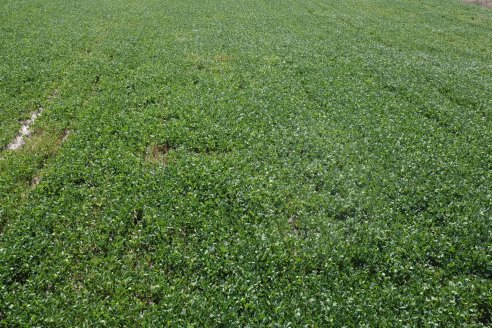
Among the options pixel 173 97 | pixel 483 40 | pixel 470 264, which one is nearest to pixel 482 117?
pixel 470 264

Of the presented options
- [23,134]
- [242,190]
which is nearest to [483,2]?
[242,190]

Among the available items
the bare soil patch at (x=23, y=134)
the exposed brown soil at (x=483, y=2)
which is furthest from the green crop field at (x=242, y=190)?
the exposed brown soil at (x=483, y=2)

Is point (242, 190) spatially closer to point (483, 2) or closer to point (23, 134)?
point (23, 134)

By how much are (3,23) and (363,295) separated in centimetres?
2824

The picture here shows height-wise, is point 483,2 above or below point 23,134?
above

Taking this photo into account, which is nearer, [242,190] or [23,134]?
[242,190]

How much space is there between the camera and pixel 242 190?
9.16 m

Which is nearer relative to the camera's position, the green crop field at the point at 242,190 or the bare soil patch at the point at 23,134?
the green crop field at the point at 242,190

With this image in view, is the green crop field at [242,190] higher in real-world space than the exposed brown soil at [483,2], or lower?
lower

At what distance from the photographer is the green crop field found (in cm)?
653

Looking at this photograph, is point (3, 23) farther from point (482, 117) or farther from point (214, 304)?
point (482, 117)

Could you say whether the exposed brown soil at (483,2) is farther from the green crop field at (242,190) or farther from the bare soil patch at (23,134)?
the bare soil patch at (23,134)

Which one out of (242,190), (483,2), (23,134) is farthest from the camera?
(483,2)

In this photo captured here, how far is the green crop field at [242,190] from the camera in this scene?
653cm
